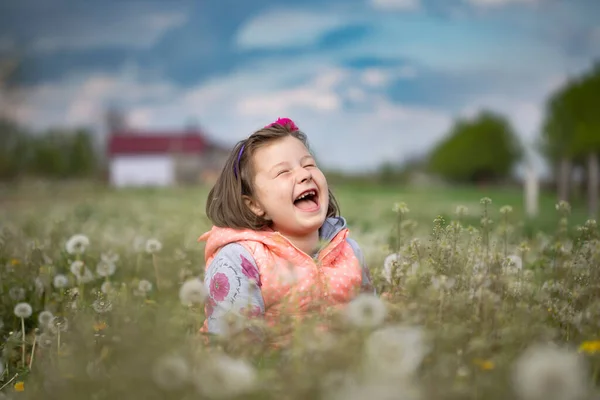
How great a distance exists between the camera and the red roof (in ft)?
201

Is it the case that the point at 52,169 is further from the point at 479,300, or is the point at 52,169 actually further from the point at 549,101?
the point at 479,300

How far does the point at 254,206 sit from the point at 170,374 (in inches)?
76.7

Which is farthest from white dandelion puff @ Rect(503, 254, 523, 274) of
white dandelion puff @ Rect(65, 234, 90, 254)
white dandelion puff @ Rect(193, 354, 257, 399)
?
white dandelion puff @ Rect(65, 234, 90, 254)

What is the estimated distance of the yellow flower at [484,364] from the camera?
2062mm

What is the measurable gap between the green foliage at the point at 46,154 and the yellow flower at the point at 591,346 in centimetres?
4233

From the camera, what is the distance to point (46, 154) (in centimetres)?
5653

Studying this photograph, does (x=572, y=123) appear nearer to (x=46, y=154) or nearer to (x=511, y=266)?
(x=511, y=266)

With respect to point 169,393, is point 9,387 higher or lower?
lower

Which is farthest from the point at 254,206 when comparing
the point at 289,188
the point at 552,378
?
the point at 552,378

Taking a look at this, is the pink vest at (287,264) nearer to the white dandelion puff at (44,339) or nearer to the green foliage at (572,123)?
the white dandelion puff at (44,339)

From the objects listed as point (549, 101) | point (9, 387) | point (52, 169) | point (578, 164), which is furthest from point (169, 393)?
point (52, 169)

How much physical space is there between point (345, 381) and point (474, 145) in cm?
6062

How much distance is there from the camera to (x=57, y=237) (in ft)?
17.0

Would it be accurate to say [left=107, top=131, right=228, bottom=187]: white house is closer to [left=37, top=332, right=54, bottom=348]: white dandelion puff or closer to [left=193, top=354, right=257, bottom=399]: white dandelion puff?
[left=37, top=332, right=54, bottom=348]: white dandelion puff
